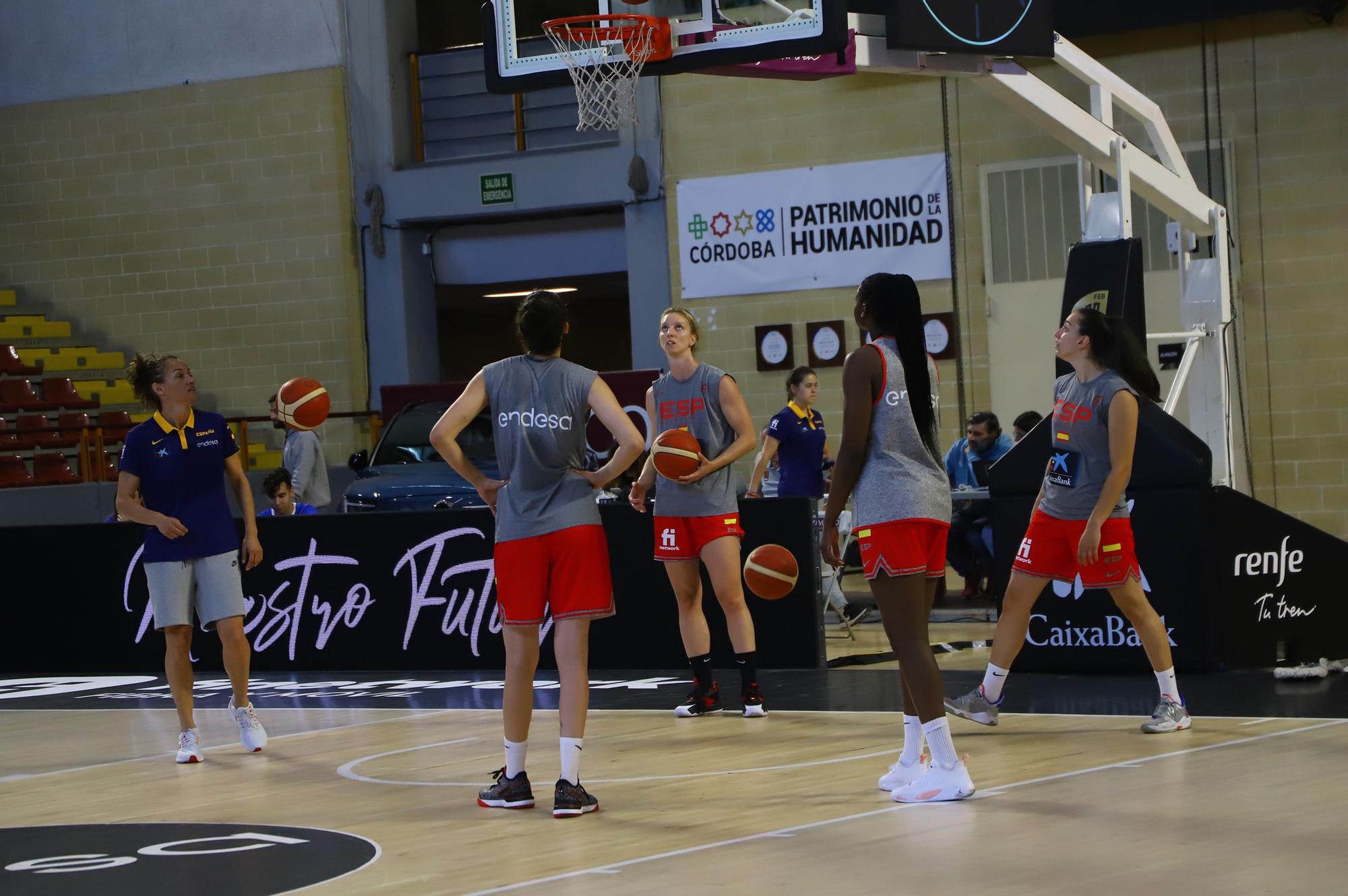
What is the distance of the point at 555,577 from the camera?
616 centimetres

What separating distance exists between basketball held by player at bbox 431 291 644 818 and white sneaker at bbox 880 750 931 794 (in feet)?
3.38

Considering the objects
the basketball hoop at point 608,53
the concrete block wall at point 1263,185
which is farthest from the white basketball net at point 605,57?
the concrete block wall at point 1263,185

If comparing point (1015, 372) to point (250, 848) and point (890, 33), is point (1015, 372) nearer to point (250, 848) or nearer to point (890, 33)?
point (890, 33)

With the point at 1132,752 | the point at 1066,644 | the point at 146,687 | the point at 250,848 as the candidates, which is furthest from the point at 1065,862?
the point at 146,687

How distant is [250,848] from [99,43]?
57.9ft

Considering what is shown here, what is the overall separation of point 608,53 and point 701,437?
9.49 feet

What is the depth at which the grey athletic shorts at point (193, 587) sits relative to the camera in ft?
26.5

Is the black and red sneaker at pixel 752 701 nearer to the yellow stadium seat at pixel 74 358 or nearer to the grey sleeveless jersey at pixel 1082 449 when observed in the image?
the grey sleeveless jersey at pixel 1082 449

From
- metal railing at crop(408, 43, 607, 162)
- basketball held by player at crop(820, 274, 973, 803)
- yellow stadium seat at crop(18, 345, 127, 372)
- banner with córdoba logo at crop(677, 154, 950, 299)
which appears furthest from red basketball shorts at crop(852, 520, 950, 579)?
yellow stadium seat at crop(18, 345, 127, 372)

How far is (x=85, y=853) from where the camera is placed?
584cm

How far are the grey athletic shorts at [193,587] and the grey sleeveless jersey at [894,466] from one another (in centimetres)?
339

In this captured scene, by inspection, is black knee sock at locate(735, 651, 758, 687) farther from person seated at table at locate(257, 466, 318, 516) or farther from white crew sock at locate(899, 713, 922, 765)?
person seated at table at locate(257, 466, 318, 516)

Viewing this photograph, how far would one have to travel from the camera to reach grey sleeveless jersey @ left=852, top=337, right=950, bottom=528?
19.8 feet

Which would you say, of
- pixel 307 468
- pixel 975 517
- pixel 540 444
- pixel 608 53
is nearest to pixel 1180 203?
pixel 975 517
